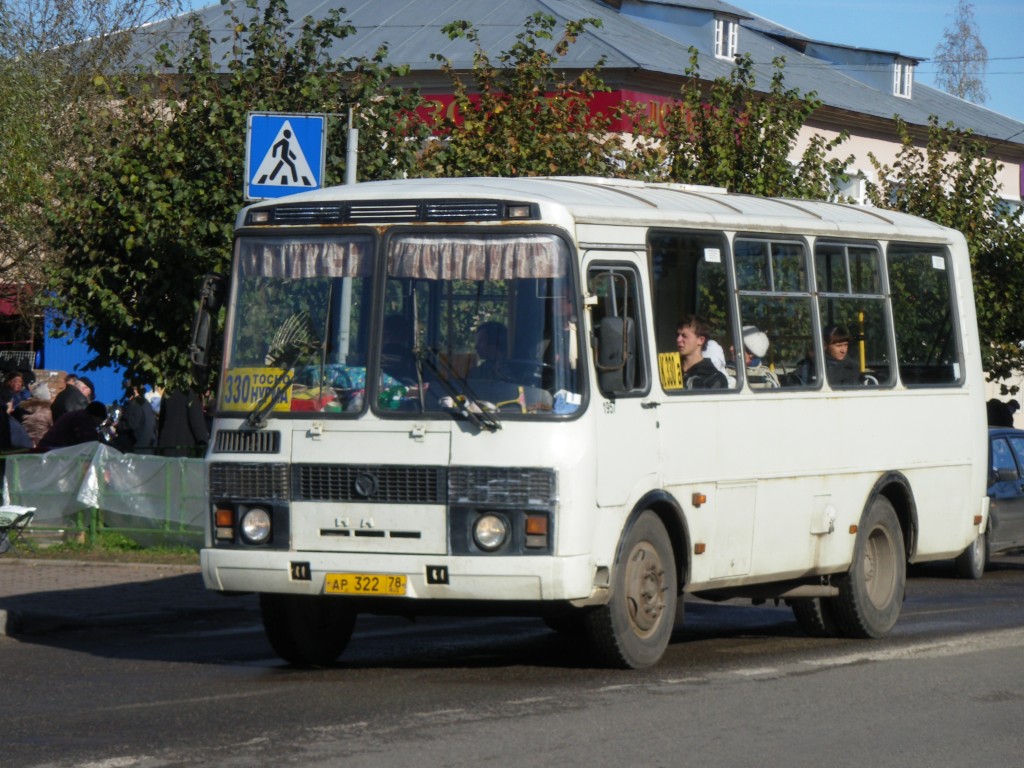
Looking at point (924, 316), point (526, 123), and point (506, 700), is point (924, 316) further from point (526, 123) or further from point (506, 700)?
point (526, 123)

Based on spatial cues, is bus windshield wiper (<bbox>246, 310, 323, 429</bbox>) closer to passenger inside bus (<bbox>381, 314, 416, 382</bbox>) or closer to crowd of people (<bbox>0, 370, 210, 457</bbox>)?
passenger inside bus (<bbox>381, 314, 416, 382</bbox>)

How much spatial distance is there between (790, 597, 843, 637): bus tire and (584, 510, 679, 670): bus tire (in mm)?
2210

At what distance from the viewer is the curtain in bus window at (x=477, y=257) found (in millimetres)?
10156

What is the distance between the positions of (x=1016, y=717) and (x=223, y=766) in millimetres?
3786

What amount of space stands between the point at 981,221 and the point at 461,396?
21969mm

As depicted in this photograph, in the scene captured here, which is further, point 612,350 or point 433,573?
point 612,350

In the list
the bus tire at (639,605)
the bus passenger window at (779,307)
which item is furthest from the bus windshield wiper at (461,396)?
the bus passenger window at (779,307)

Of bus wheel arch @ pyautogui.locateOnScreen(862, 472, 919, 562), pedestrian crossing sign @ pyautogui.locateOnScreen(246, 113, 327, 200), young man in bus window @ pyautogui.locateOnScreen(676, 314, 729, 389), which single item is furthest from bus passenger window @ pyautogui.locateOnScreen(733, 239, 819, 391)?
pedestrian crossing sign @ pyautogui.locateOnScreen(246, 113, 327, 200)

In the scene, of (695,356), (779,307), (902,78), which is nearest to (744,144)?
(779,307)

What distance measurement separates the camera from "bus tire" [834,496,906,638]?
12.7 metres

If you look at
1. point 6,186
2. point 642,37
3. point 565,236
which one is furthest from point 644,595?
point 642,37

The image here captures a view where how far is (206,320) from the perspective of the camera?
10.5 meters

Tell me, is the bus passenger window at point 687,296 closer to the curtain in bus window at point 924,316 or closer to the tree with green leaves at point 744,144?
the curtain in bus window at point 924,316

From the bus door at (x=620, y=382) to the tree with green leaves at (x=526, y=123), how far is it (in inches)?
403
